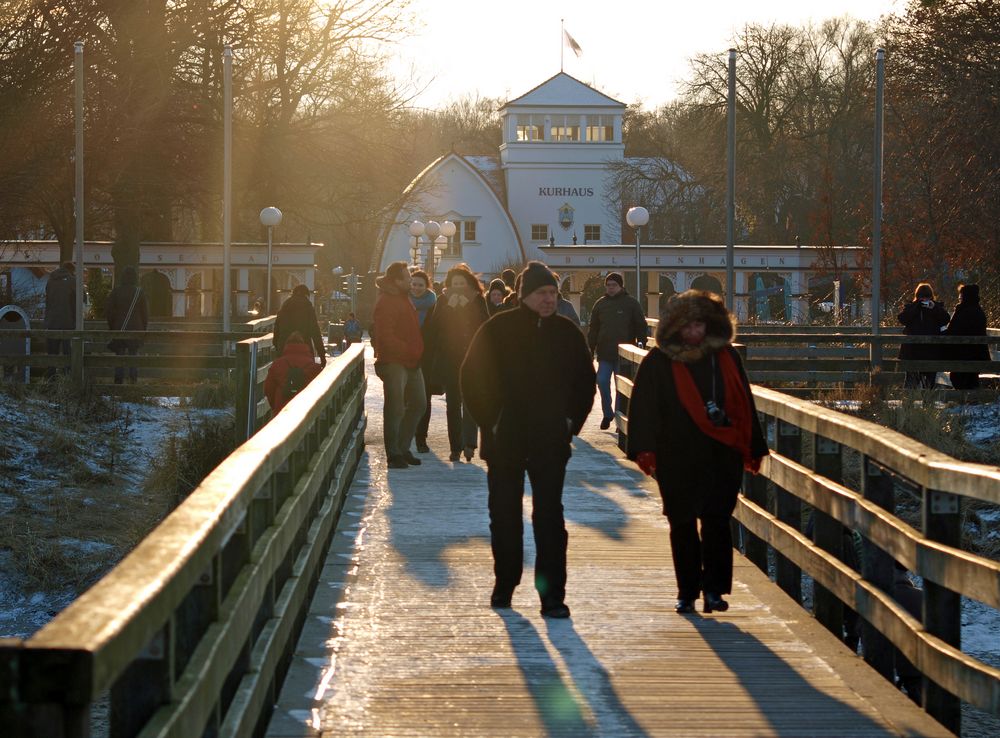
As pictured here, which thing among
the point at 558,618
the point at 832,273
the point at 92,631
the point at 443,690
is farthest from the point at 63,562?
the point at 832,273

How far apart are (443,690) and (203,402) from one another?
17190 millimetres

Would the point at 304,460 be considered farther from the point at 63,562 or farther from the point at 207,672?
the point at 63,562

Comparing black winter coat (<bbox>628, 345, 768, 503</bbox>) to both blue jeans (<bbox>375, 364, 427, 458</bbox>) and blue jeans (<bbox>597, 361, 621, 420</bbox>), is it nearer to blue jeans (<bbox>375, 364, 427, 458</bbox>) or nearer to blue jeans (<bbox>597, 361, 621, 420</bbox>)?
blue jeans (<bbox>375, 364, 427, 458</bbox>)

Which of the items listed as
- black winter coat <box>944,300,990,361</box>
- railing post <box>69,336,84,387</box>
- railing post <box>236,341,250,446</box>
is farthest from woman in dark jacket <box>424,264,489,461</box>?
black winter coat <box>944,300,990,361</box>

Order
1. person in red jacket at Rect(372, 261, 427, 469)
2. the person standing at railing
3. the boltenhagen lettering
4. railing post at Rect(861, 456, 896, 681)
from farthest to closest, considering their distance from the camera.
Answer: the boltenhagen lettering → the person standing at railing → person in red jacket at Rect(372, 261, 427, 469) → railing post at Rect(861, 456, 896, 681)

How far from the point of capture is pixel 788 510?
926 cm

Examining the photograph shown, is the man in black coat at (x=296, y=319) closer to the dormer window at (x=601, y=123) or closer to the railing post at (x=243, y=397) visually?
the railing post at (x=243, y=397)

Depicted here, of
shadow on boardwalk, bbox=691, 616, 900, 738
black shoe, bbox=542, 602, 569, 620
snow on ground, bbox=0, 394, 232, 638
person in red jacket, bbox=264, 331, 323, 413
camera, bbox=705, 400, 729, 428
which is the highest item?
camera, bbox=705, 400, 729, 428

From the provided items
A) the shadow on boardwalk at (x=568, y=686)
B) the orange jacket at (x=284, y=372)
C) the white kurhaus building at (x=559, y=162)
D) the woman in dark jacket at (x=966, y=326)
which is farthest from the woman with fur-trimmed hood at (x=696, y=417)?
the white kurhaus building at (x=559, y=162)

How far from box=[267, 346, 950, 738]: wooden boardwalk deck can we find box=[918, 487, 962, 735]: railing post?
106 millimetres

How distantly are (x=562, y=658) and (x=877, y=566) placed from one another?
1.38 meters

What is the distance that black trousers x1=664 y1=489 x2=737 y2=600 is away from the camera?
805 cm

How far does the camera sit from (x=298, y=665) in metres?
7.12

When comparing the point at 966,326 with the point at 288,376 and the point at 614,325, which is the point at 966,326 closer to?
the point at 614,325
